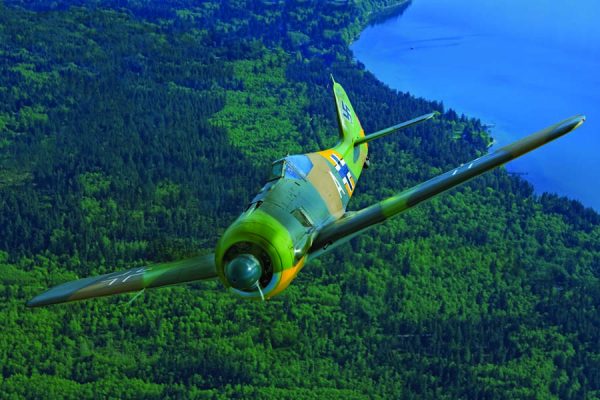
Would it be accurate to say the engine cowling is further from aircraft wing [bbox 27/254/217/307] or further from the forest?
the forest

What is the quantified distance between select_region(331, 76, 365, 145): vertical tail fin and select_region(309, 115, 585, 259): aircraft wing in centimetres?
1735

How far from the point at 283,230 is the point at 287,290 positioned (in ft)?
211

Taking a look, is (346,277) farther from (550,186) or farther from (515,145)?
(515,145)

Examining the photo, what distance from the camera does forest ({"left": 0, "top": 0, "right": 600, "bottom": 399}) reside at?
318 feet

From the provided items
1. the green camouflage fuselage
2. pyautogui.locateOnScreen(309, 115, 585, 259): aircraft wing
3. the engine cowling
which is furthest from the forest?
pyautogui.locateOnScreen(309, 115, 585, 259): aircraft wing

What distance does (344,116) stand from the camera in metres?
69.4

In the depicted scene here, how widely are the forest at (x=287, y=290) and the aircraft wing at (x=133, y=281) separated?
1.35m

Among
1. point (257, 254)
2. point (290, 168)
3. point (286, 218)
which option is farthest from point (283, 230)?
point (290, 168)

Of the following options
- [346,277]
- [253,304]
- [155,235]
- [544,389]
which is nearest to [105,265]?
[155,235]

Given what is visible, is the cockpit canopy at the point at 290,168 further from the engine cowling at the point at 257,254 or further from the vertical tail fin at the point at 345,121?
the vertical tail fin at the point at 345,121

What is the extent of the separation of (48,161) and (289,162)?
101707mm

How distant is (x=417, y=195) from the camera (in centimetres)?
4984

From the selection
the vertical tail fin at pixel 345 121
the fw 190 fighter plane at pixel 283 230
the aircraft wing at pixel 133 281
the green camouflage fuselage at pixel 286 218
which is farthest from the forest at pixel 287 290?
the vertical tail fin at pixel 345 121

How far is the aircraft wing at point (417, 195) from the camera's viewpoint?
161ft
